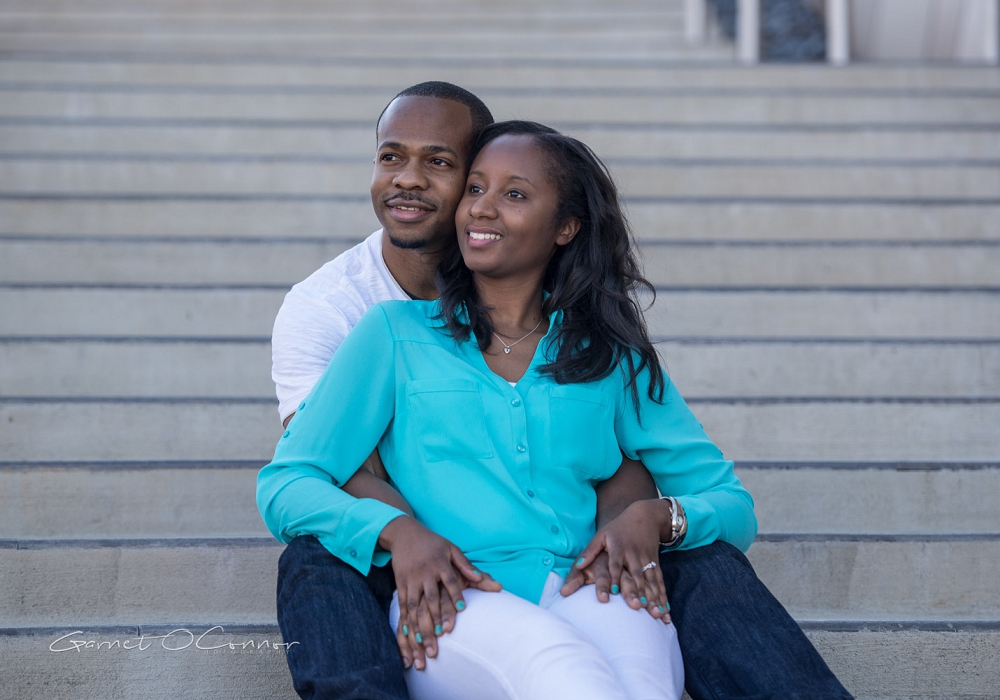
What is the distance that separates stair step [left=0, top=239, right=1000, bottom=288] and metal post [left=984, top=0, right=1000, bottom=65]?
188 cm

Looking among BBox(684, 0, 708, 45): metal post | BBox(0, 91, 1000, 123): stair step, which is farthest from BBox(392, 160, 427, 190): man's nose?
BBox(684, 0, 708, 45): metal post

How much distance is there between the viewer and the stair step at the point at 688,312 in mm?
2926

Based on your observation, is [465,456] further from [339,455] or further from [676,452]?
[676,452]

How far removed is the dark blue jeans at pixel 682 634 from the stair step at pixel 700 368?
1.23 m

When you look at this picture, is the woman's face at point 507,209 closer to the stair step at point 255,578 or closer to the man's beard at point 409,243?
the man's beard at point 409,243

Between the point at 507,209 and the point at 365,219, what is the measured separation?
1778mm

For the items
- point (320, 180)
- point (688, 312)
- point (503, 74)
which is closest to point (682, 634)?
point (688, 312)

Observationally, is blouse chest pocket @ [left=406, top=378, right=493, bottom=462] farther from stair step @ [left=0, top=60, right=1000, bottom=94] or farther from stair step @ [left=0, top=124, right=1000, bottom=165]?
stair step @ [left=0, top=60, right=1000, bottom=94]

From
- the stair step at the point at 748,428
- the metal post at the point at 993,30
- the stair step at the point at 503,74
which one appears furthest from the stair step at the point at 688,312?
the metal post at the point at 993,30

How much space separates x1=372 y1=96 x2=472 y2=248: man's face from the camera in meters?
1.95

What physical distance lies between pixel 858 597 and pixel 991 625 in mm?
250

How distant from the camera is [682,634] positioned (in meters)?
1.49

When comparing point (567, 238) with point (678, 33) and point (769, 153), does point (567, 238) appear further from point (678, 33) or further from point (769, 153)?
point (678, 33)

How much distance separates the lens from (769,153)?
3832mm
